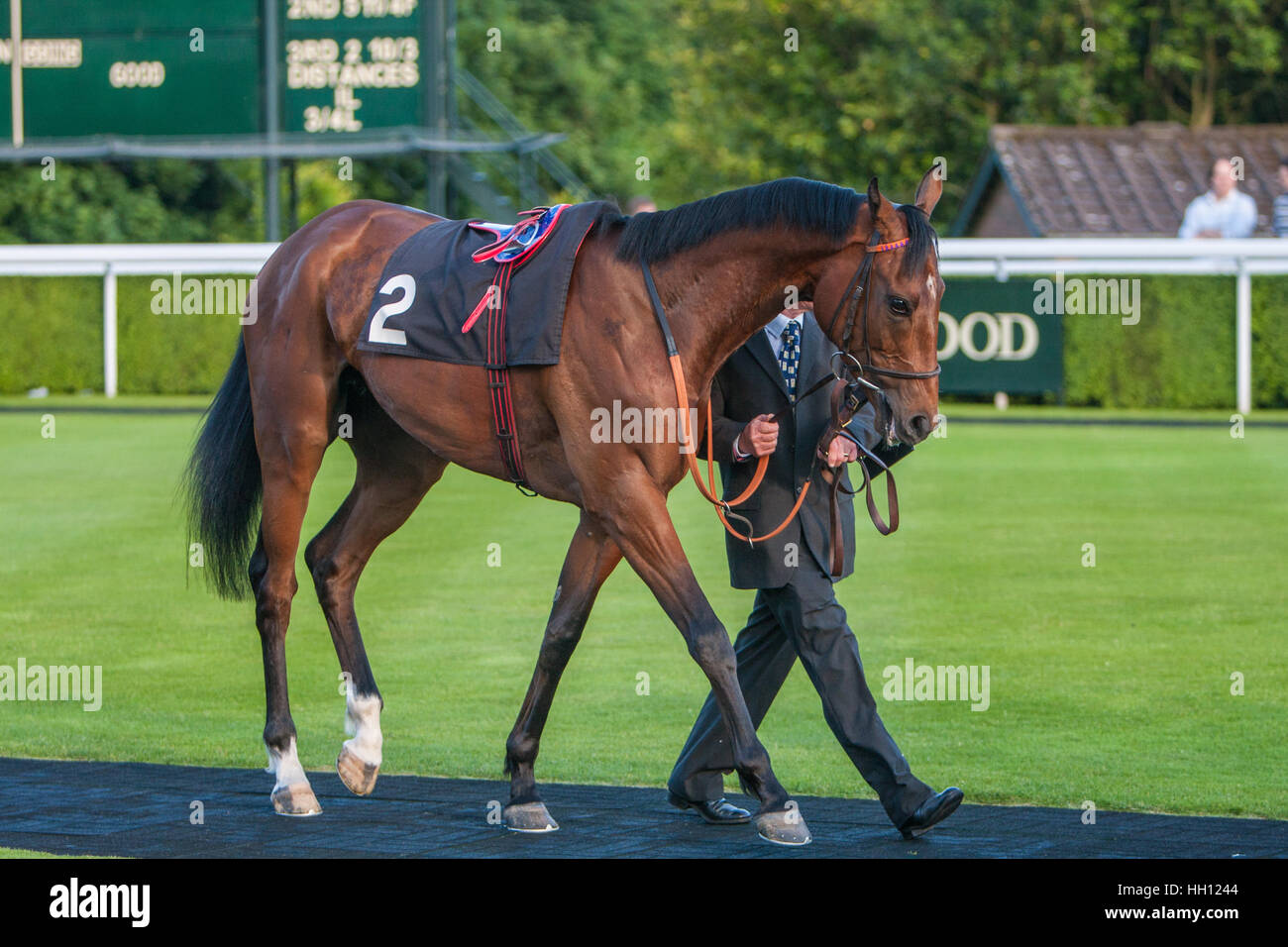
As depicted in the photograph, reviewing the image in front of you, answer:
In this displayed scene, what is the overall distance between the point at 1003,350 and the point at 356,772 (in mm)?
16150

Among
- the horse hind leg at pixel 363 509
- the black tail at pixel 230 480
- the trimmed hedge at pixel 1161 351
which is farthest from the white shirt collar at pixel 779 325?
the trimmed hedge at pixel 1161 351

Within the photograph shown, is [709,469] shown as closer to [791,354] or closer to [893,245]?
[791,354]

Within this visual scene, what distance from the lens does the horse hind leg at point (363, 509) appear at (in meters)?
5.77

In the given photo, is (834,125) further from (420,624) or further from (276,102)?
(420,624)

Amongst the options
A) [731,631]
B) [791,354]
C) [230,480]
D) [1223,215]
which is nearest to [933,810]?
[791,354]

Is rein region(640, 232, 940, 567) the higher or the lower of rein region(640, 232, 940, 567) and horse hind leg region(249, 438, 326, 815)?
the higher

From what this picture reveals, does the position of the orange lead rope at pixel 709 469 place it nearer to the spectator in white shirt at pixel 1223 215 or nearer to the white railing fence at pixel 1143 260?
the white railing fence at pixel 1143 260

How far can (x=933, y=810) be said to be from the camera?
15.5 feet

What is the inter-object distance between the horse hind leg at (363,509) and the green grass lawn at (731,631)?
1.73 feet

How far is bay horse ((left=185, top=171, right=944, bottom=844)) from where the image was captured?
15.4 feet

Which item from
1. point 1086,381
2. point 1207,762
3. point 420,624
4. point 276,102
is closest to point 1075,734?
point 1207,762

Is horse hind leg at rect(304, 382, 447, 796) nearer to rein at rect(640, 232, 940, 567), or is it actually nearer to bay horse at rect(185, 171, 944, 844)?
bay horse at rect(185, 171, 944, 844)

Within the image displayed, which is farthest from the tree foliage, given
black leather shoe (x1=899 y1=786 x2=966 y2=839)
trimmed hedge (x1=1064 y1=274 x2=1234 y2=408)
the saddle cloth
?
black leather shoe (x1=899 y1=786 x2=966 y2=839)

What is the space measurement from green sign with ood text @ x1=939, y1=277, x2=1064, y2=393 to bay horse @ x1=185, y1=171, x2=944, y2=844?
1489cm
